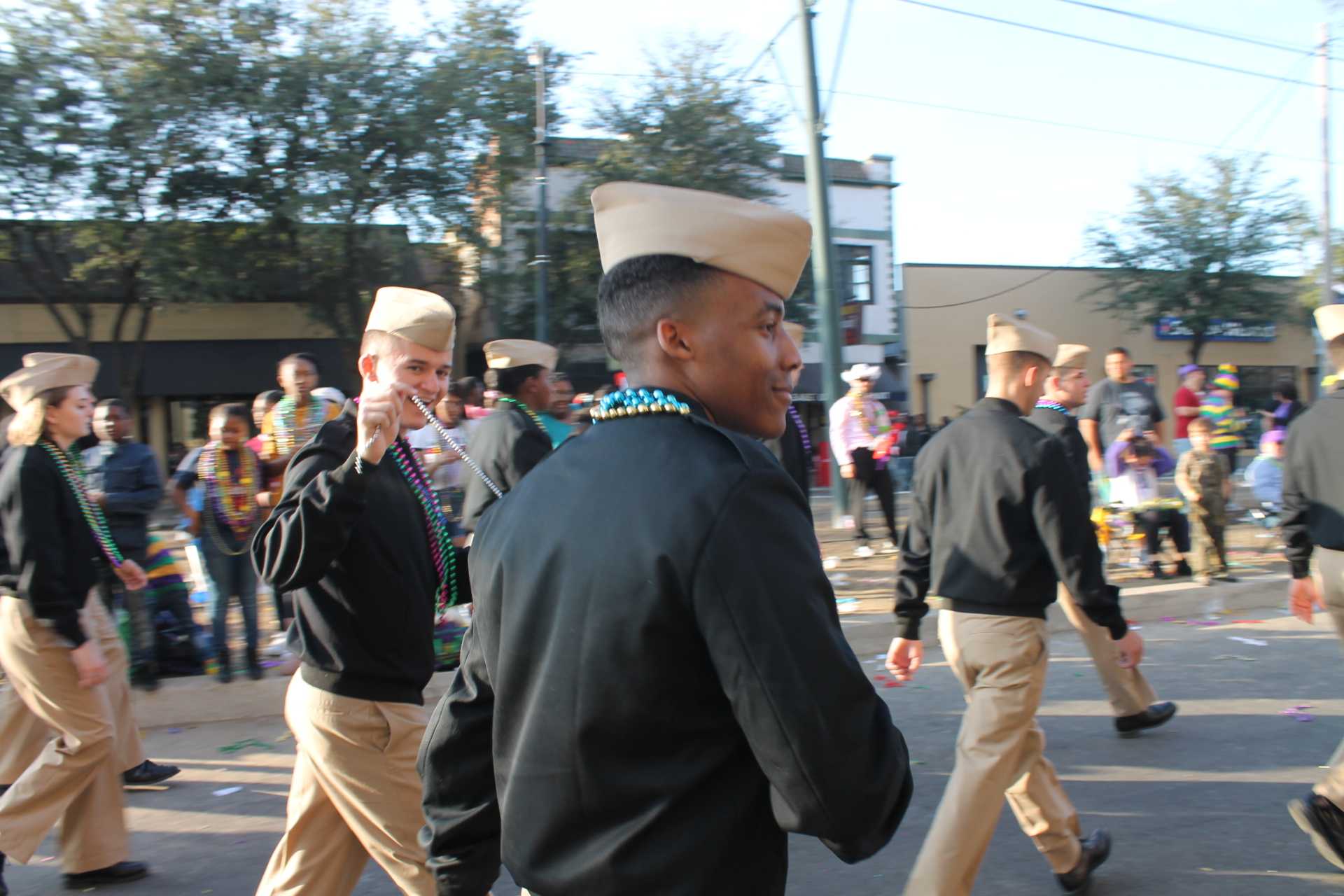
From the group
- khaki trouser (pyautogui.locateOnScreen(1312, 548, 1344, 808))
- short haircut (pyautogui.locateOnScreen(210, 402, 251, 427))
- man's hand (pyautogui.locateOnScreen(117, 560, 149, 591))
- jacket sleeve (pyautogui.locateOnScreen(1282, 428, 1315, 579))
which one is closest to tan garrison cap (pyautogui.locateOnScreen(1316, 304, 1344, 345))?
jacket sleeve (pyautogui.locateOnScreen(1282, 428, 1315, 579))

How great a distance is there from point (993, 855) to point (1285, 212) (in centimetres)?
3041

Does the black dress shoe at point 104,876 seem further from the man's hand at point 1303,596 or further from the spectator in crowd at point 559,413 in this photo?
the man's hand at point 1303,596

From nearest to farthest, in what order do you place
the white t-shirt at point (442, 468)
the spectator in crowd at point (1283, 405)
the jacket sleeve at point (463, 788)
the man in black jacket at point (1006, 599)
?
the jacket sleeve at point (463, 788) < the man in black jacket at point (1006, 599) < the white t-shirt at point (442, 468) < the spectator in crowd at point (1283, 405)

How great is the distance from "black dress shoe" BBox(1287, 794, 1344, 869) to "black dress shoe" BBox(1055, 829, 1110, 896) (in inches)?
26.5

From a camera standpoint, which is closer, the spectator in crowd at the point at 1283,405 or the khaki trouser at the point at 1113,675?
the khaki trouser at the point at 1113,675

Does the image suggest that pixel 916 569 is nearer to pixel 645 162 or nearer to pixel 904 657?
pixel 904 657

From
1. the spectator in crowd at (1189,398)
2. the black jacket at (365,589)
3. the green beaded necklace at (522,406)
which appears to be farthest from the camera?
the spectator in crowd at (1189,398)

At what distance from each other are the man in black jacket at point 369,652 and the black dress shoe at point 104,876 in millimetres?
1706

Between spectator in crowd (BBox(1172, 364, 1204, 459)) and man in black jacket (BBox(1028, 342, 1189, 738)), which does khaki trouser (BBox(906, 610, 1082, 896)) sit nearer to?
man in black jacket (BBox(1028, 342, 1189, 738))

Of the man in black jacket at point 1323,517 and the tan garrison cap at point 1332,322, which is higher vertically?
the tan garrison cap at point 1332,322

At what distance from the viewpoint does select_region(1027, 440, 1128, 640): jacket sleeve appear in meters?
3.84

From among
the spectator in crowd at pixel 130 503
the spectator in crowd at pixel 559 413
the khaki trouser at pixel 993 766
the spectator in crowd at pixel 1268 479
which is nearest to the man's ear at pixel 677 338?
the khaki trouser at pixel 993 766

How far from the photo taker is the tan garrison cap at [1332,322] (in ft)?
14.9

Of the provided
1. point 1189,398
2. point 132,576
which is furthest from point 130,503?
point 1189,398
